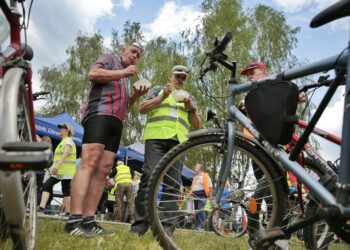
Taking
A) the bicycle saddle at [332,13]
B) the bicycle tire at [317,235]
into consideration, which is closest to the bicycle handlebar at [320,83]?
the bicycle saddle at [332,13]

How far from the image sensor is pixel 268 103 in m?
2.53

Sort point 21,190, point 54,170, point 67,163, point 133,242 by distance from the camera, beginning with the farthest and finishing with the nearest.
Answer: point 67,163 < point 54,170 < point 133,242 < point 21,190

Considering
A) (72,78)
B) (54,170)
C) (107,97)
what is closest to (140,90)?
(107,97)

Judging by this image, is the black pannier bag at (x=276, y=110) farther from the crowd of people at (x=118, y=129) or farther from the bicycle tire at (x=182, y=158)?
the crowd of people at (x=118, y=129)

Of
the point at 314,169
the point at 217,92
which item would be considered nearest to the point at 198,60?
the point at 217,92

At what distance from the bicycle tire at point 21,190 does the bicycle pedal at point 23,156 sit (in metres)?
0.07

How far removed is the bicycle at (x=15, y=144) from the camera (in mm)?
1307

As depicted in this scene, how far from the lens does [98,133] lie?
3838 millimetres

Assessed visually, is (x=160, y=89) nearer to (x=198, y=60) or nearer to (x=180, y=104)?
(x=180, y=104)

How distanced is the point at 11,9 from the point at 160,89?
2926 mm

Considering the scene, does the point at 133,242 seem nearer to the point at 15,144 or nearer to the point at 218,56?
the point at 218,56

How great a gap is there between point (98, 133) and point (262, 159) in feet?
5.70

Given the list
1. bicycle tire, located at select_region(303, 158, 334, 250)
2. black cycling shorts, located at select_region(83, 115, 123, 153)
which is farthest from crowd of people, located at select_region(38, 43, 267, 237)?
bicycle tire, located at select_region(303, 158, 334, 250)

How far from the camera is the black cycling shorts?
383 centimetres
